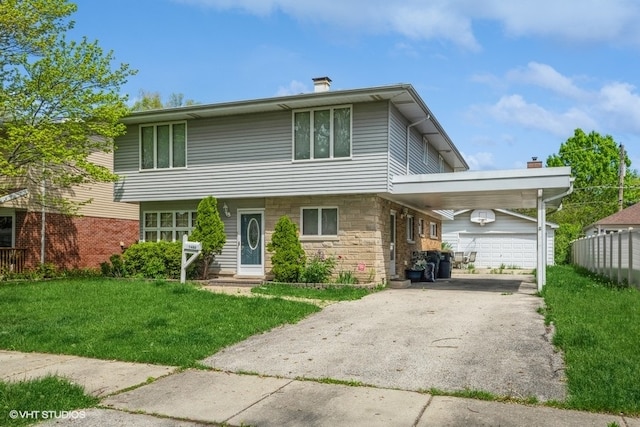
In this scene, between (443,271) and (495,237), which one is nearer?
(443,271)

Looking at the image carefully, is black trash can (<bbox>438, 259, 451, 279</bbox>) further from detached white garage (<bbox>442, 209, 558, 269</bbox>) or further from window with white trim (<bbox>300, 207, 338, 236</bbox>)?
detached white garage (<bbox>442, 209, 558, 269</bbox>)

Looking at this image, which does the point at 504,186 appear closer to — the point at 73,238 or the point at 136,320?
the point at 136,320

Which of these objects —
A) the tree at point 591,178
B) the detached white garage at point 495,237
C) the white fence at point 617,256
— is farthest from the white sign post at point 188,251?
the tree at point 591,178

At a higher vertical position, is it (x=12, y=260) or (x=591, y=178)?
(x=591, y=178)

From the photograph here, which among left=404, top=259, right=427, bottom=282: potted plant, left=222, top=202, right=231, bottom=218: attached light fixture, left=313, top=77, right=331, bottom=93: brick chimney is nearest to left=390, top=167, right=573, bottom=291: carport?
left=404, top=259, right=427, bottom=282: potted plant

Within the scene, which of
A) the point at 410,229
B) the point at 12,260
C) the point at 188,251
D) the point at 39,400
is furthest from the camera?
the point at 410,229

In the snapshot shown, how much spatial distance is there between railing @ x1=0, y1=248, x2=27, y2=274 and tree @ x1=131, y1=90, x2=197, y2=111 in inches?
1009

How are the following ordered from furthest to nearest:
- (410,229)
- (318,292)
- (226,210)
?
(410,229)
(226,210)
(318,292)

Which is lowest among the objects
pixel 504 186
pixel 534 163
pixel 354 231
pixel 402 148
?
pixel 354 231

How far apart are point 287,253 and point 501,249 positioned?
1689cm

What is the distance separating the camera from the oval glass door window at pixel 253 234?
17172mm

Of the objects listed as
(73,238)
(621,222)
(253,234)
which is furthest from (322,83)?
(621,222)

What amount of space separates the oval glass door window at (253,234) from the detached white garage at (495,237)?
14.4 m

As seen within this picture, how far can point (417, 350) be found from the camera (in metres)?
7.46
